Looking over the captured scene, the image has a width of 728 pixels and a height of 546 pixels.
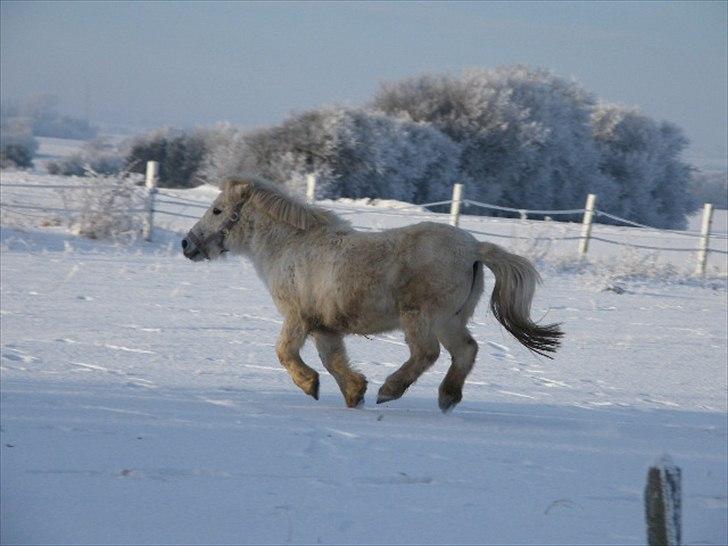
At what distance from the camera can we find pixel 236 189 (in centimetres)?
730

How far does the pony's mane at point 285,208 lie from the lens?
22.9 ft

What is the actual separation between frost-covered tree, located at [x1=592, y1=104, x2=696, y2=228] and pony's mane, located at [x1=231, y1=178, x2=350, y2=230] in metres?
34.8

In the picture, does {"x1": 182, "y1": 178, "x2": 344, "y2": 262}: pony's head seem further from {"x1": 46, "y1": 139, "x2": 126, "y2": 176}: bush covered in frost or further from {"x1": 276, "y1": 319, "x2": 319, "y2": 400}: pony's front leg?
{"x1": 46, "y1": 139, "x2": 126, "y2": 176}: bush covered in frost

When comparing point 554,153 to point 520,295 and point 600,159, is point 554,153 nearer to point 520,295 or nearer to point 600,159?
point 600,159

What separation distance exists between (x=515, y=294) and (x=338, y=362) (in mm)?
1236

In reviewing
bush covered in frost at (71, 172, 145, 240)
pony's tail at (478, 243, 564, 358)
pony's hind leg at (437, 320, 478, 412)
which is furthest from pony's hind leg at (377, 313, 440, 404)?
bush covered in frost at (71, 172, 145, 240)

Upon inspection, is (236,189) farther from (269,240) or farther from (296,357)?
(296,357)

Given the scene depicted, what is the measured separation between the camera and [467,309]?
21.6 ft

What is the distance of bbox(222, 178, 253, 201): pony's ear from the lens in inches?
287

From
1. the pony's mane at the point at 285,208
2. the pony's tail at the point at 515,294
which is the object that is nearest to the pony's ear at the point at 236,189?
the pony's mane at the point at 285,208

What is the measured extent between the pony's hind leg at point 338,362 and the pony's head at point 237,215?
86 centimetres

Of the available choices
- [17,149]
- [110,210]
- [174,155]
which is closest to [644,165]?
[174,155]

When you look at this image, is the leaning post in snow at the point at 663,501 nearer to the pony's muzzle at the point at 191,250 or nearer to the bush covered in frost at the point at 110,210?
the pony's muzzle at the point at 191,250

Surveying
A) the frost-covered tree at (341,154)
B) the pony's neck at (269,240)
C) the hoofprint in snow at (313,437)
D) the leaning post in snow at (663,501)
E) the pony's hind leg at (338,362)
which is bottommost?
the hoofprint in snow at (313,437)
